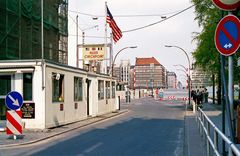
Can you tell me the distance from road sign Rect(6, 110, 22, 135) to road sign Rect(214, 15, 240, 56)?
9859 mm

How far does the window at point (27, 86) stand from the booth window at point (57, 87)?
133 cm

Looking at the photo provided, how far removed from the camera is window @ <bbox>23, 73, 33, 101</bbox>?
18.5 m

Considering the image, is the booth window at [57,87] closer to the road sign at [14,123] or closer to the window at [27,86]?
the window at [27,86]

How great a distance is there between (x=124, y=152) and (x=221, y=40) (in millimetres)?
5685

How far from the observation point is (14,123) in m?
14.9

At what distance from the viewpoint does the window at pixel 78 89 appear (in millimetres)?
23375

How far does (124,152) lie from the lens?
11.5 m

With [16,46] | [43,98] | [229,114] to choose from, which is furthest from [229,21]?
[16,46]

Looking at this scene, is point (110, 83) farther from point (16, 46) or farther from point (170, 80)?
point (170, 80)

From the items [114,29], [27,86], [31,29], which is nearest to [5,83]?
[27,86]

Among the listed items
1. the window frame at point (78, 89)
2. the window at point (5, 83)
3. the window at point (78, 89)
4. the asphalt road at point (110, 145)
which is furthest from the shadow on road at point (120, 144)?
the window at point (78, 89)

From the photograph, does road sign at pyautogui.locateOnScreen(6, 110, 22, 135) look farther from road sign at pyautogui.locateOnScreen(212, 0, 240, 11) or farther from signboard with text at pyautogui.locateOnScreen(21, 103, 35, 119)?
road sign at pyautogui.locateOnScreen(212, 0, 240, 11)

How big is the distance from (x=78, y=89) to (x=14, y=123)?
927cm

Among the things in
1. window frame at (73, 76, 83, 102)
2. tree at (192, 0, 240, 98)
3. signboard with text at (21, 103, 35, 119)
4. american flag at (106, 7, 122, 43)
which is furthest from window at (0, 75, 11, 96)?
tree at (192, 0, 240, 98)
